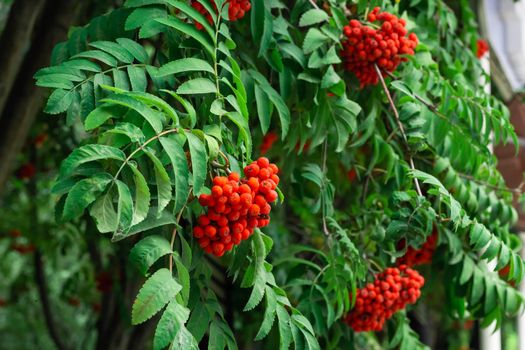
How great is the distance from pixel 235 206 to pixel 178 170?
0.45 feet

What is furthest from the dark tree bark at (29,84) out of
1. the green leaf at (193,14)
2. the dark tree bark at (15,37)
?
the green leaf at (193,14)

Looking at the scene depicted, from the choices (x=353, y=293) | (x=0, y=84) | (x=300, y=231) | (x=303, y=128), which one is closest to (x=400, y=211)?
(x=353, y=293)

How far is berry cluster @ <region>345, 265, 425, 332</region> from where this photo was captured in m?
2.24

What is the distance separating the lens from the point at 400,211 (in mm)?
1986

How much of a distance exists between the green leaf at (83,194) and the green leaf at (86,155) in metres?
0.04

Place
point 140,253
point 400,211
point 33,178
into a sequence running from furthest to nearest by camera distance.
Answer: point 33,178 < point 400,211 < point 140,253

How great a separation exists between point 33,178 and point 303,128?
9.35ft

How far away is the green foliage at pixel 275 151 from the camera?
144cm

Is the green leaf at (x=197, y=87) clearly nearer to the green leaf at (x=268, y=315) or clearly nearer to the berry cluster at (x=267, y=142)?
the green leaf at (x=268, y=315)

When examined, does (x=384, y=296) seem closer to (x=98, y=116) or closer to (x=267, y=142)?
(x=98, y=116)

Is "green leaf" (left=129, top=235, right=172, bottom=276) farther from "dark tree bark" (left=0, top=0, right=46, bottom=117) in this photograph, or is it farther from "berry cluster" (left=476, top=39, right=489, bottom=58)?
"berry cluster" (left=476, top=39, right=489, bottom=58)

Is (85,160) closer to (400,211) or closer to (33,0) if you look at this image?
(400,211)

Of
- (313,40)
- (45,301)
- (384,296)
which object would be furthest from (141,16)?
(45,301)

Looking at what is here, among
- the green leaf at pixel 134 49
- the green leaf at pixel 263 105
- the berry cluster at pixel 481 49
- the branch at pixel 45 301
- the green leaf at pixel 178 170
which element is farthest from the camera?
the branch at pixel 45 301
